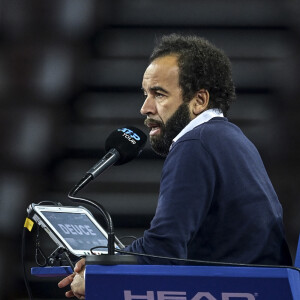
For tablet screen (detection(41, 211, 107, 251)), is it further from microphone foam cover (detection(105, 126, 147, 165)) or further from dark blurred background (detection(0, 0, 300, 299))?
dark blurred background (detection(0, 0, 300, 299))

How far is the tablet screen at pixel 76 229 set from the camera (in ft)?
8.52

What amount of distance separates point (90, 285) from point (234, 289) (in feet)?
1.15

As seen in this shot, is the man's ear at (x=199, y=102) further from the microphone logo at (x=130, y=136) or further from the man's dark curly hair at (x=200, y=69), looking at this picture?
the microphone logo at (x=130, y=136)

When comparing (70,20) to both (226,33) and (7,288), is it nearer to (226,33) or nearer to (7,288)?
(226,33)

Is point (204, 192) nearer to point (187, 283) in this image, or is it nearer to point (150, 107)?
point (187, 283)

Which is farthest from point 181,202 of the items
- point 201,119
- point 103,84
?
point 103,84

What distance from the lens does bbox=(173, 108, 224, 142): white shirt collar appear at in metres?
2.49

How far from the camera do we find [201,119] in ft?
8.30

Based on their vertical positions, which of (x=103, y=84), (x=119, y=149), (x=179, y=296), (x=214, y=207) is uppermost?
(x=103, y=84)

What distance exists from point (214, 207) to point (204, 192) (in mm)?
94

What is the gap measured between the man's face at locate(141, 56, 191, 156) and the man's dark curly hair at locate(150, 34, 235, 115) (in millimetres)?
26

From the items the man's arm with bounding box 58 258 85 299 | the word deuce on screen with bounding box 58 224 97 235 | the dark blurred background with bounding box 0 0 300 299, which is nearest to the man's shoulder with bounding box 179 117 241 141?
the man's arm with bounding box 58 258 85 299

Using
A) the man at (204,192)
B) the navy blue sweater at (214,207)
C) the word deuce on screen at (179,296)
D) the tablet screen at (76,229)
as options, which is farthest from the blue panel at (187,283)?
the tablet screen at (76,229)

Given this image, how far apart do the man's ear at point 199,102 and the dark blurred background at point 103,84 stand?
4.44ft
